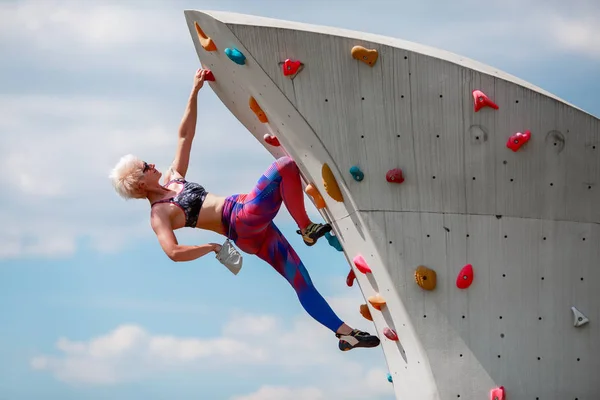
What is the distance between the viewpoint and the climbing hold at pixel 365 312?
9328 mm

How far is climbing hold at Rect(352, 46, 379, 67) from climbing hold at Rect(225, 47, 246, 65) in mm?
870

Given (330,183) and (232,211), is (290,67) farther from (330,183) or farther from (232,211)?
(232,211)

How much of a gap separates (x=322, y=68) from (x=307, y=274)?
1989 mm

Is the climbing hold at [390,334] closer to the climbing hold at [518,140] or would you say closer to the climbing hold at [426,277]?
the climbing hold at [426,277]

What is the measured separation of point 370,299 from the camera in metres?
8.91

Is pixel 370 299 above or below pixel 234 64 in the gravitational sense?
below

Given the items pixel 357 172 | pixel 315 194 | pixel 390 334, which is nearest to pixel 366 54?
pixel 357 172

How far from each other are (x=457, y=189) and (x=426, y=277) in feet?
2.35

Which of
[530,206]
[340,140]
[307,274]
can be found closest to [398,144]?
[340,140]

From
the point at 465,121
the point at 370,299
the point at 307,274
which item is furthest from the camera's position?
the point at 307,274

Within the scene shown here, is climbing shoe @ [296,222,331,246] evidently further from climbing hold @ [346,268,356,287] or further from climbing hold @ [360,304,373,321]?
climbing hold @ [360,304,373,321]

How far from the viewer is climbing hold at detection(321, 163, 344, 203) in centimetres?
863

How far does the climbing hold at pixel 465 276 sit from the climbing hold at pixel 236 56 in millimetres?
2330

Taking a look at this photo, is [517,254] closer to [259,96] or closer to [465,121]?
[465,121]
